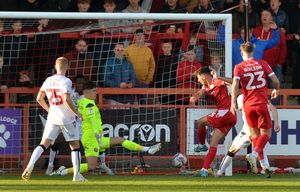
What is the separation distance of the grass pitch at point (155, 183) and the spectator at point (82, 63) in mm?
2546

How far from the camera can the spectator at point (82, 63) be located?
17.8 metres

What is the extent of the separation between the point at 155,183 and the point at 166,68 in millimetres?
3802

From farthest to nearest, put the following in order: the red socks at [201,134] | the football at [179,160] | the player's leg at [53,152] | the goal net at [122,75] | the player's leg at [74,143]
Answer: the goal net at [122,75] < the football at [179,160] < the red socks at [201,134] < the player's leg at [53,152] < the player's leg at [74,143]

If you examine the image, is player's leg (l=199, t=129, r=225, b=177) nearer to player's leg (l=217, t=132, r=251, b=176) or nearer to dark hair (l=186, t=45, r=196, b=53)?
player's leg (l=217, t=132, r=251, b=176)

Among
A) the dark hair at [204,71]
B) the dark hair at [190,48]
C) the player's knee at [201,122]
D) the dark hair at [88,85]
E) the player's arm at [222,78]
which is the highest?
the dark hair at [190,48]

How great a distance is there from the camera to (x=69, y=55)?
58.7ft

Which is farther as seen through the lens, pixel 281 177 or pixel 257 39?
pixel 257 39

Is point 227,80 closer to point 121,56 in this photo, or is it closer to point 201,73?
point 201,73

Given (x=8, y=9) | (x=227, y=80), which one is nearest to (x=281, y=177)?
(x=227, y=80)

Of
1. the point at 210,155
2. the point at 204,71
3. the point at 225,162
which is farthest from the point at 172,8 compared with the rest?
the point at 225,162

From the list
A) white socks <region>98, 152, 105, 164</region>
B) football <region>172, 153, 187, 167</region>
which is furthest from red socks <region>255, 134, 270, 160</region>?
white socks <region>98, 152, 105, 164</region>

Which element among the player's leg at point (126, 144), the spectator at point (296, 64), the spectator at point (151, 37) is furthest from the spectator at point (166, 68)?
the spectator at point (296, 64)

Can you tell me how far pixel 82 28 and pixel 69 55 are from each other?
621mm

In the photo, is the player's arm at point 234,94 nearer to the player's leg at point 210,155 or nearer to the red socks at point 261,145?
the red socks at point 261,145
